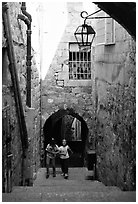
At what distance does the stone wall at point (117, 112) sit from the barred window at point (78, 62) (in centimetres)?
157

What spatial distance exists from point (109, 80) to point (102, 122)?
4.49 ft

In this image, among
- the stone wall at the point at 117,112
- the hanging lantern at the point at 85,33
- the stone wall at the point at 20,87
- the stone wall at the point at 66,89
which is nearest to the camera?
the stone wall at the point at 117,112

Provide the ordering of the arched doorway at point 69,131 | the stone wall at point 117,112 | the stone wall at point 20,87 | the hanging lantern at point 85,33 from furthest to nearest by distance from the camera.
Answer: the arched doorway at point 69,131 → the hanging lantern at point 85,33 → the stone wall at point 20,87 → the stone wall at point 117,112

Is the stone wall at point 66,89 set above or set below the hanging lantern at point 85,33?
below

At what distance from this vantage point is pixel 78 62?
11.1 meters

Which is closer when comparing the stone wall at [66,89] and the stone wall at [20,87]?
the stone wall at [20,87]

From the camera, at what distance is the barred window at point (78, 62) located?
435 inches

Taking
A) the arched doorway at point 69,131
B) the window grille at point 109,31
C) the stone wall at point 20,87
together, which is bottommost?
the arched doorway at point 69,131

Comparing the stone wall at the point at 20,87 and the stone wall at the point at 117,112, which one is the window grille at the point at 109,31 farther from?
the stone wall at the point at 20,87

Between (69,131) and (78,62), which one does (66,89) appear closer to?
(78,62)

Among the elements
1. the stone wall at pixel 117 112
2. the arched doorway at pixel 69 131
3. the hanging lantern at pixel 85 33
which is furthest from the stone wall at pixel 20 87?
Answer: the arched doorway at pixel 69 131

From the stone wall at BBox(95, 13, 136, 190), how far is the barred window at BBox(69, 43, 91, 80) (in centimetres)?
157

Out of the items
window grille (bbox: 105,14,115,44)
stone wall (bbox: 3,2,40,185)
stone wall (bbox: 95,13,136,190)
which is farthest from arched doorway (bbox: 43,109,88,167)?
window grille (bbox: 105,14,115,44)

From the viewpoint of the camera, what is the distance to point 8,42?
5617mm
